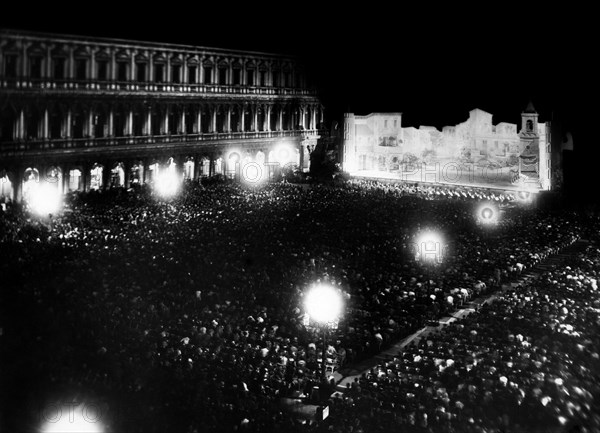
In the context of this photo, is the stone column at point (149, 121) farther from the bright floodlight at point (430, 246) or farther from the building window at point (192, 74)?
the bright floodlight at point (430, 246)

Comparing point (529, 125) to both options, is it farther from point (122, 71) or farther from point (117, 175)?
point (117, 175)

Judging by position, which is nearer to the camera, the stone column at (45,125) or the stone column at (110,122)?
the stone column at (45,125)

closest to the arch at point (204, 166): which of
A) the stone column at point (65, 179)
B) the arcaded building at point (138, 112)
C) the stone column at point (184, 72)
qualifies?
the arcaded building at point (138, 112)

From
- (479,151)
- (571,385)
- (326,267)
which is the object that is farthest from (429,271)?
(479,151)

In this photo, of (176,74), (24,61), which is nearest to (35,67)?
(24,61)

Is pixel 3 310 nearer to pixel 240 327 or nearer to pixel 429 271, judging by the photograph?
pixel 240 327
